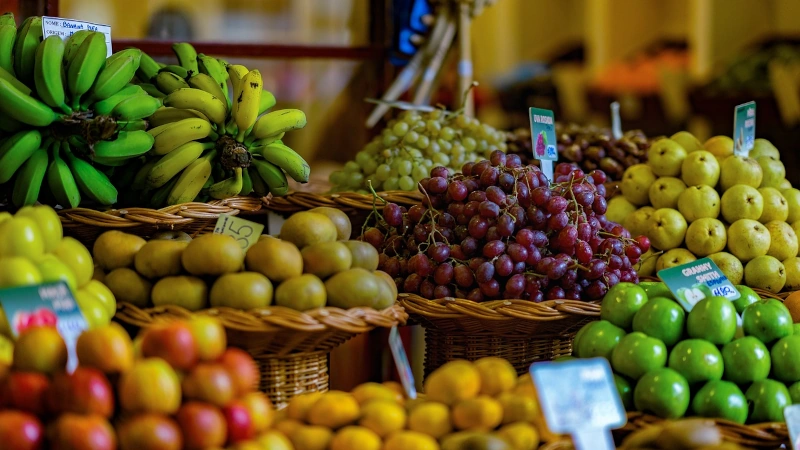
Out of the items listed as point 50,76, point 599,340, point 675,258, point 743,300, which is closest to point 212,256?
point 50,76

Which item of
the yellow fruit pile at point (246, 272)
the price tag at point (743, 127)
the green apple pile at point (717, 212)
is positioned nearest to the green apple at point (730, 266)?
the green apple pile at point (717, 212)

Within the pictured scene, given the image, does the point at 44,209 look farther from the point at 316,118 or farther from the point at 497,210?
the point at 316,118

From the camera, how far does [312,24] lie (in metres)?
4.10

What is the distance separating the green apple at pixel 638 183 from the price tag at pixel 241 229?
1149 mm

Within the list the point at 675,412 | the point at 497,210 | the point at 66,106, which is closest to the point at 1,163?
the point at 66,106

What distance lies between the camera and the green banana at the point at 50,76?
5.41ft

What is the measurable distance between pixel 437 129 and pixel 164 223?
0.94 m

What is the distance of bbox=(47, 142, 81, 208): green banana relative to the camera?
1661mm

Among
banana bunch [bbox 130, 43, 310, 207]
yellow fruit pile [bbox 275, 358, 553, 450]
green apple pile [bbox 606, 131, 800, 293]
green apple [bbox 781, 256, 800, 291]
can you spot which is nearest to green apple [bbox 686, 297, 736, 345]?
yellow fruit pile [bbox 275, 358, 553, 450]

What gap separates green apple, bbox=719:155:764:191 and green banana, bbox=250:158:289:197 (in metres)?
1.15

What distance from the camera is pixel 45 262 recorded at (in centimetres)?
132

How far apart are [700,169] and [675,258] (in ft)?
0.83

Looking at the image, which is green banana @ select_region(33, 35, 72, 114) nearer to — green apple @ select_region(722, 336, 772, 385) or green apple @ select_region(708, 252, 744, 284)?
green apple @ select_region(722, 336, 772, 385)

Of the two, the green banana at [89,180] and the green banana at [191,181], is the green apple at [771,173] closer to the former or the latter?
the green banana at [191,181]
